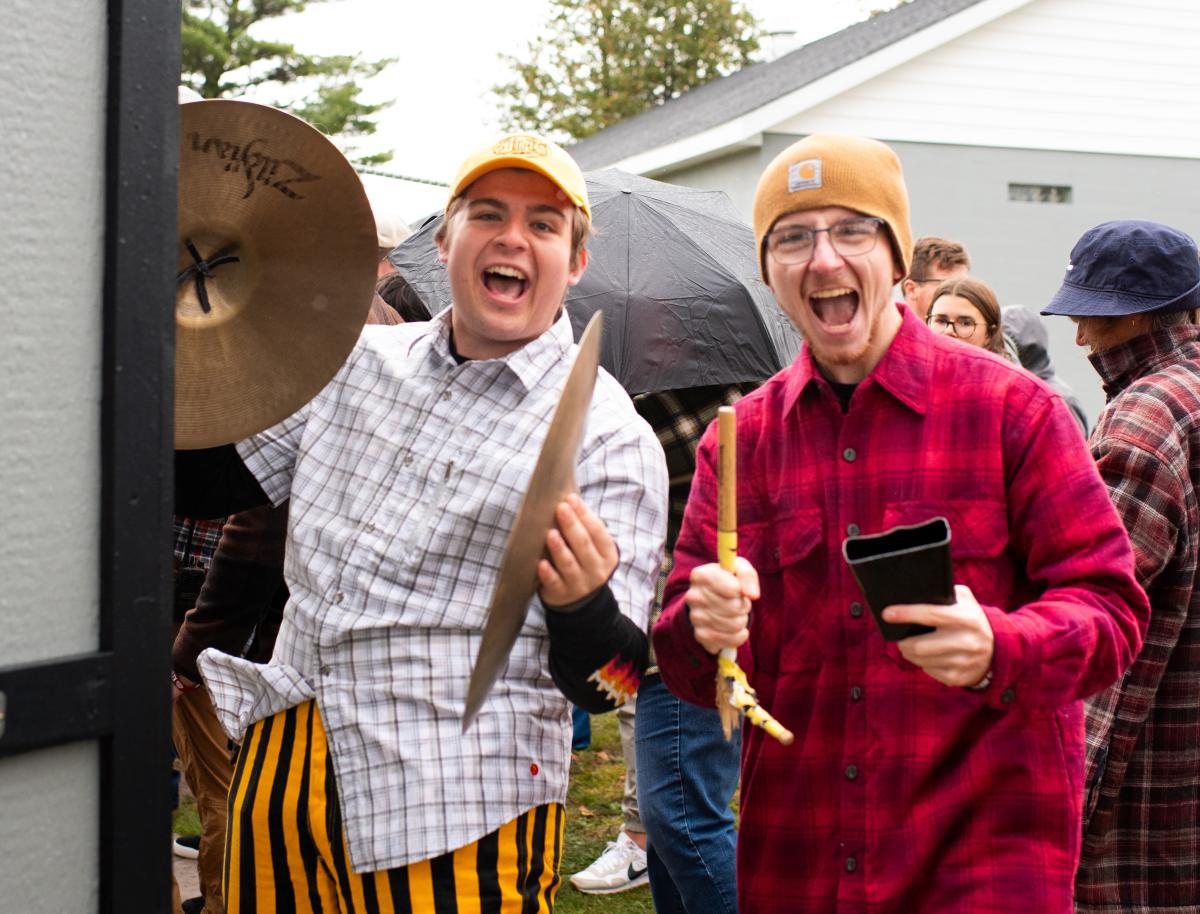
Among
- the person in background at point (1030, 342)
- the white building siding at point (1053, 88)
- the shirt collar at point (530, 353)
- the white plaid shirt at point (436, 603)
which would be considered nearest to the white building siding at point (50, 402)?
the white plaid shirt at point (436, 603)

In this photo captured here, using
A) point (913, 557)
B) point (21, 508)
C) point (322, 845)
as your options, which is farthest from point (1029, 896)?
point (21, 508)

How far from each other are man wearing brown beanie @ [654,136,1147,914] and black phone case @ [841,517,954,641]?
0.09m

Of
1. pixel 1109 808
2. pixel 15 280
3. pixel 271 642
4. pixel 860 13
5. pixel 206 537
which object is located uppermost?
pixel 860 13

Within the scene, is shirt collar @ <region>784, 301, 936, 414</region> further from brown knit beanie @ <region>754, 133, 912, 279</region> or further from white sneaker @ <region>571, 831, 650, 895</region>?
white sneaker @ <region>571, 831, 650, 895</region>

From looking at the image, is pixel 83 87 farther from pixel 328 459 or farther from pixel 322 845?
pixel 322 845

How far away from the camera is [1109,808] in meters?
3.14

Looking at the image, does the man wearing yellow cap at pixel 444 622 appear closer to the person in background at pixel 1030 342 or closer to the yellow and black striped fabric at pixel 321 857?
the yellow and black striped fabric at pixel 321 857

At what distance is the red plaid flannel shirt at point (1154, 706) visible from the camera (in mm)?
3037

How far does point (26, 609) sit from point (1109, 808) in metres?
2.56

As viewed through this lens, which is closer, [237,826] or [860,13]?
[237,826]

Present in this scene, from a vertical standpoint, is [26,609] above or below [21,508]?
below

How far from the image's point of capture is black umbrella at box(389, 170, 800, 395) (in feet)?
13.0

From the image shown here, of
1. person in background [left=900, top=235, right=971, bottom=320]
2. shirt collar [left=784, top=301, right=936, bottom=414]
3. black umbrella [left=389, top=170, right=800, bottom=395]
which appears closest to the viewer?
shirt collar [left=784, top=301, right=936, bottom=414]

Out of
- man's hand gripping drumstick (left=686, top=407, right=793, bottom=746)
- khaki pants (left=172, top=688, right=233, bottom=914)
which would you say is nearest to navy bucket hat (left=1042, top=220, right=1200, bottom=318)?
man's hand gripping drumstick (left=686, top=407, right=793, bottom=746)
